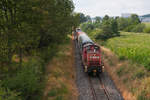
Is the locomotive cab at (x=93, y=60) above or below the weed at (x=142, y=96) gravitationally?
above

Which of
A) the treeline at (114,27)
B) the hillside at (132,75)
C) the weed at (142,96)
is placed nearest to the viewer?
the weed at (142,96)

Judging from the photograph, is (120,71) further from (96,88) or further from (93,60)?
(96,88)

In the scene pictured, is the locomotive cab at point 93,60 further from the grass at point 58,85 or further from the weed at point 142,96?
the weed at point 142,96

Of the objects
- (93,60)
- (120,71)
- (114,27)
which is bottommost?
(120,71)

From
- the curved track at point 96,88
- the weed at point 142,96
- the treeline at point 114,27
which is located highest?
the treeline at point 114,27

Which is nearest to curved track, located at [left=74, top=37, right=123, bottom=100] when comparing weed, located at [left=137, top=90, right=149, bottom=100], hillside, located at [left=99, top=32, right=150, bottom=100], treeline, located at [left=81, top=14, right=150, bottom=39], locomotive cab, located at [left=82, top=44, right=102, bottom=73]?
hillside, located at [left=99, top=32, right=150, bottom=100]

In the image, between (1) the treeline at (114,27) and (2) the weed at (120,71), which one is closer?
(2) the weed at (120,71)

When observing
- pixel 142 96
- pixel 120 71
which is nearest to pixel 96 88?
pixel 142 96

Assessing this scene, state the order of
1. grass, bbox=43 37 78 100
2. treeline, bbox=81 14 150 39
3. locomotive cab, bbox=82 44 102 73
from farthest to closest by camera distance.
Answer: treeline, bbox=81 14 150 39
locomotive cab, bbox=82 44 102 73
grass, bbox=43 37 78 100

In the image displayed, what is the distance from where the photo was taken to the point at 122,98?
14195 mm

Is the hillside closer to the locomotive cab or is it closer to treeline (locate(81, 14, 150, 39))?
the locomotive cab

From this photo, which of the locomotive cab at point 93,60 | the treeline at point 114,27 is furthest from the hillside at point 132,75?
the treeline at point 114,27

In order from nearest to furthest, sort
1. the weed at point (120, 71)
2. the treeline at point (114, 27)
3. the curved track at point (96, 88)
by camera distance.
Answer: the curved track at point (96, 88)
the weed at point (120, 71)
the treeline at point (114, 27)

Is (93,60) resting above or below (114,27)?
below
